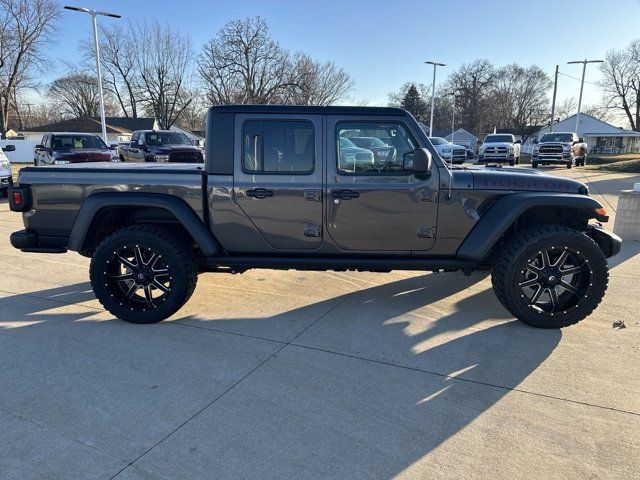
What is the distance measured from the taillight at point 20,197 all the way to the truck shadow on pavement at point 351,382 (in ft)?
3.42

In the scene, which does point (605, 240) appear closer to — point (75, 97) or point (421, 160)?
point (421, 160)

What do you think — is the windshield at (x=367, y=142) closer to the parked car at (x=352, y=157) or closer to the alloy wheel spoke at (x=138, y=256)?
the parked car at (x=352, y=157)

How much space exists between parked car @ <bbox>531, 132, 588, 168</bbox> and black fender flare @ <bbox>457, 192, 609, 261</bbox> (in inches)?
932

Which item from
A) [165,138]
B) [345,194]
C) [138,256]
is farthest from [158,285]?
[165,138]

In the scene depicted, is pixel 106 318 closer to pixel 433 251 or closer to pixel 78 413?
pixel 78 413

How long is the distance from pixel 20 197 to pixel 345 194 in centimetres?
299

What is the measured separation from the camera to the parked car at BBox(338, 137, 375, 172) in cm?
395

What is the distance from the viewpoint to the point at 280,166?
3.98 m

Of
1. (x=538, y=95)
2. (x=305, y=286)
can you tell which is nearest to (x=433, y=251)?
(x=305, y=286)

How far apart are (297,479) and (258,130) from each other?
2829 mm

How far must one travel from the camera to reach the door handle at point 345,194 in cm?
392

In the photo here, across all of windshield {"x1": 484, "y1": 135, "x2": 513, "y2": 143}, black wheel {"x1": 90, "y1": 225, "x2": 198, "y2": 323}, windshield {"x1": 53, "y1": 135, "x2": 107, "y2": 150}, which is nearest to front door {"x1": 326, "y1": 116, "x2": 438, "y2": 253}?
black wheel {"x1": 90, "y1": 225, "x2": 198, "y2": 323}

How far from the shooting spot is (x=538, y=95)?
243 ft

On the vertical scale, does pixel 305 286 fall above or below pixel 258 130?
below
